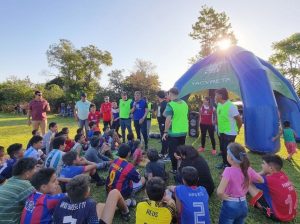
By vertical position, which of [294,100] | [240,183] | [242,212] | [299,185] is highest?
[294,100]

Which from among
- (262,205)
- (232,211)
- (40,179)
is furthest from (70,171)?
(262,205)

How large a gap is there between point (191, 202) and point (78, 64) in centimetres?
3850

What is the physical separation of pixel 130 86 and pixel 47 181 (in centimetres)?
3798

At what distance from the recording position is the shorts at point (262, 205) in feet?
13.1

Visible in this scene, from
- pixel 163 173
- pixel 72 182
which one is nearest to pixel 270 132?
pixel 163 173

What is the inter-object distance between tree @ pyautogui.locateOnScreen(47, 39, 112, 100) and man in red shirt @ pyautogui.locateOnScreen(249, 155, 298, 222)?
36037 mm

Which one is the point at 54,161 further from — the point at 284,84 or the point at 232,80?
the point at 284,84

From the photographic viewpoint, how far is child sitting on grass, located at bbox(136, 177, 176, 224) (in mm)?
2818

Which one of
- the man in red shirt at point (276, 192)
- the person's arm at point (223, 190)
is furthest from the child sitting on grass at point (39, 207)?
the man in red shirt at point (276, 192)

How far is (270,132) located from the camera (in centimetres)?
770

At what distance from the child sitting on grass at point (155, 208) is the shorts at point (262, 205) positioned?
182 centimetres

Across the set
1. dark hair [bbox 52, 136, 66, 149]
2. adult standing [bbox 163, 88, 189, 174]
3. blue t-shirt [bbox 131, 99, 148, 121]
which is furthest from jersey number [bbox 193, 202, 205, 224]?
blue t-shirt [bbox 131, 99, 148, 121]

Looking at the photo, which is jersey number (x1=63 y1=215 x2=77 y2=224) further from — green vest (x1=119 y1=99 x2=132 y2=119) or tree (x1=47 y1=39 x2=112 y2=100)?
tree (x1=47 y1=39 x2=112 y2=100)

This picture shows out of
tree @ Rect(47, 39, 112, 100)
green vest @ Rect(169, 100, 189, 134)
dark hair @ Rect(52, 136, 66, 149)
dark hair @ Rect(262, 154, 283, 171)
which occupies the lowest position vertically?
dark hair @ Rect(262, 154, 283, 171)
